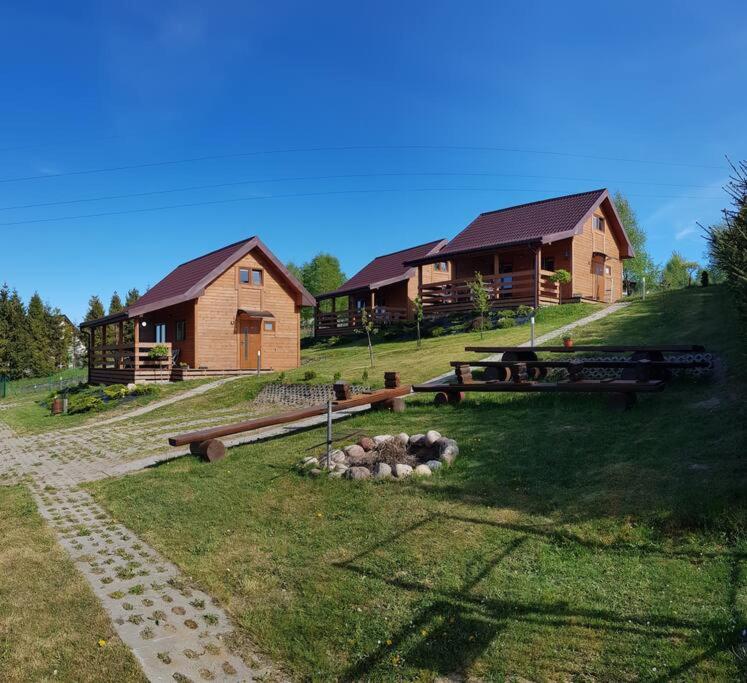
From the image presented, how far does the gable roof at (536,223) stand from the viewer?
88.1 ft

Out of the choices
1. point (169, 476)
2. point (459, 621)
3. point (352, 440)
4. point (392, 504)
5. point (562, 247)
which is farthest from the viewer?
point (562, 247)

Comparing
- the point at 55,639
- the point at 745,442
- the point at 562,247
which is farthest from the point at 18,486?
the point at 562,247

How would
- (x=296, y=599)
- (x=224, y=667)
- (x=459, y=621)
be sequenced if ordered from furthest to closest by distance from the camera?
(x=296, y=599) → (x=459, y=621) → (x=224, y=667)

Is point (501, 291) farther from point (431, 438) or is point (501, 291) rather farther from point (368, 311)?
point (431, 438)

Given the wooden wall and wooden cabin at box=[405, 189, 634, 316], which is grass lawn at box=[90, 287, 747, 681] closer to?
the wooden wall

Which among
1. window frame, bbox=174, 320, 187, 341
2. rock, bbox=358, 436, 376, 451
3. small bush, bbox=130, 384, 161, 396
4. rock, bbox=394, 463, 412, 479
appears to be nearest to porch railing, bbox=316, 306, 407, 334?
window frame, bbox=174, 320, 187, 341

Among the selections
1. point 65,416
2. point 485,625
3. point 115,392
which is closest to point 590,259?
point 115,392

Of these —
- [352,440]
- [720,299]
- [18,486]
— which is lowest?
[18,486]

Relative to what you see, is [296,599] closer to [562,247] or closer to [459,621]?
[459,621]

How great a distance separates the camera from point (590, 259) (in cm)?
2878

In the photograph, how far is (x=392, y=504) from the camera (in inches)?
248

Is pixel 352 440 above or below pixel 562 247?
below

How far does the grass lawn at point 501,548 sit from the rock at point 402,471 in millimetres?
251

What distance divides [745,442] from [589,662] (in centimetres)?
430
